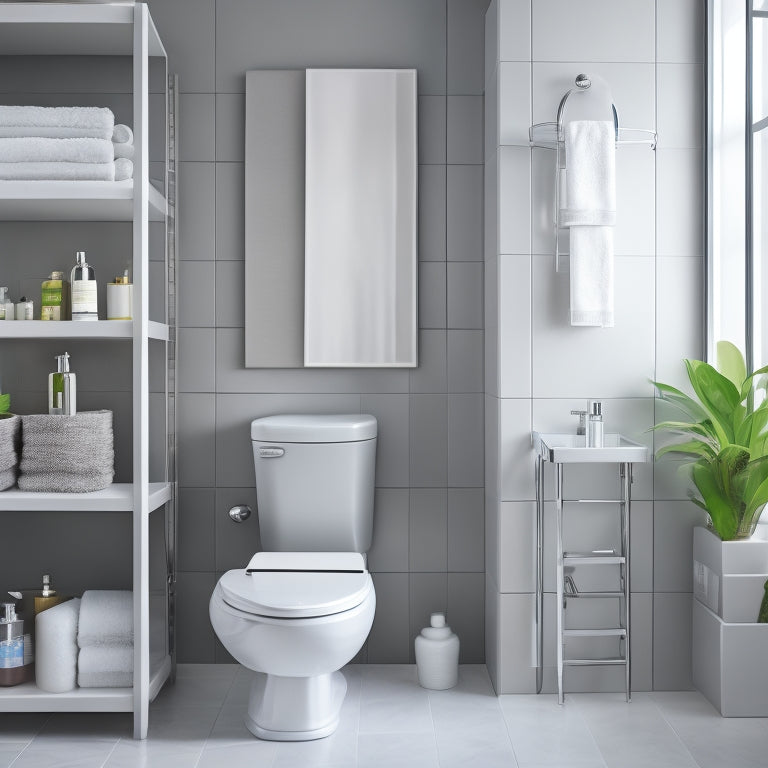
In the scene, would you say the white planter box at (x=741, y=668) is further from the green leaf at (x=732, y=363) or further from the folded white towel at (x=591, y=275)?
the folded white towel at (x=591, y=275)

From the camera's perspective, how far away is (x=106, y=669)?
90.3 inches

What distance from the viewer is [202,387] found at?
2.76 metres

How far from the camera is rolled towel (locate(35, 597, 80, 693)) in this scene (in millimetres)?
2262

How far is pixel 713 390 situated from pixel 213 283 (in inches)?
64.9

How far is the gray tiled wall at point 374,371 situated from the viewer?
273 centimetres

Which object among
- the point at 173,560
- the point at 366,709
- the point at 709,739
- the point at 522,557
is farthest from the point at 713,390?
the point at 173,560

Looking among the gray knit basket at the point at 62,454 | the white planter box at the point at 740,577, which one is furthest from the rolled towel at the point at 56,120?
the white planter box at the point at 740,577

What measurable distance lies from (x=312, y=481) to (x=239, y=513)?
34 cm

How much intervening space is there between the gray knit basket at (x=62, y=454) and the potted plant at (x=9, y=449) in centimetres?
4

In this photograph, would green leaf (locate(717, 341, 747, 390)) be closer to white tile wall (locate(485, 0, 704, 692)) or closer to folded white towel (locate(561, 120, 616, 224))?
white tile wall (locate(485, 0, 704, 692))

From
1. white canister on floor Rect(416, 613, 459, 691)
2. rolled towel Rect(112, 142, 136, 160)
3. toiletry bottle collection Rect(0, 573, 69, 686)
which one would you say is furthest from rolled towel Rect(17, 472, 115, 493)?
white canister on floor Rect(416, 613, 459, 691)

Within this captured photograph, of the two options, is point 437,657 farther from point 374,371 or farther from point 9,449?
point 9,449

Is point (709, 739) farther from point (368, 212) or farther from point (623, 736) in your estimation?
point (368, 212)

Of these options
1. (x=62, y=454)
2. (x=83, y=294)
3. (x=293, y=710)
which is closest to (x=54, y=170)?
(x=83, y=294)
